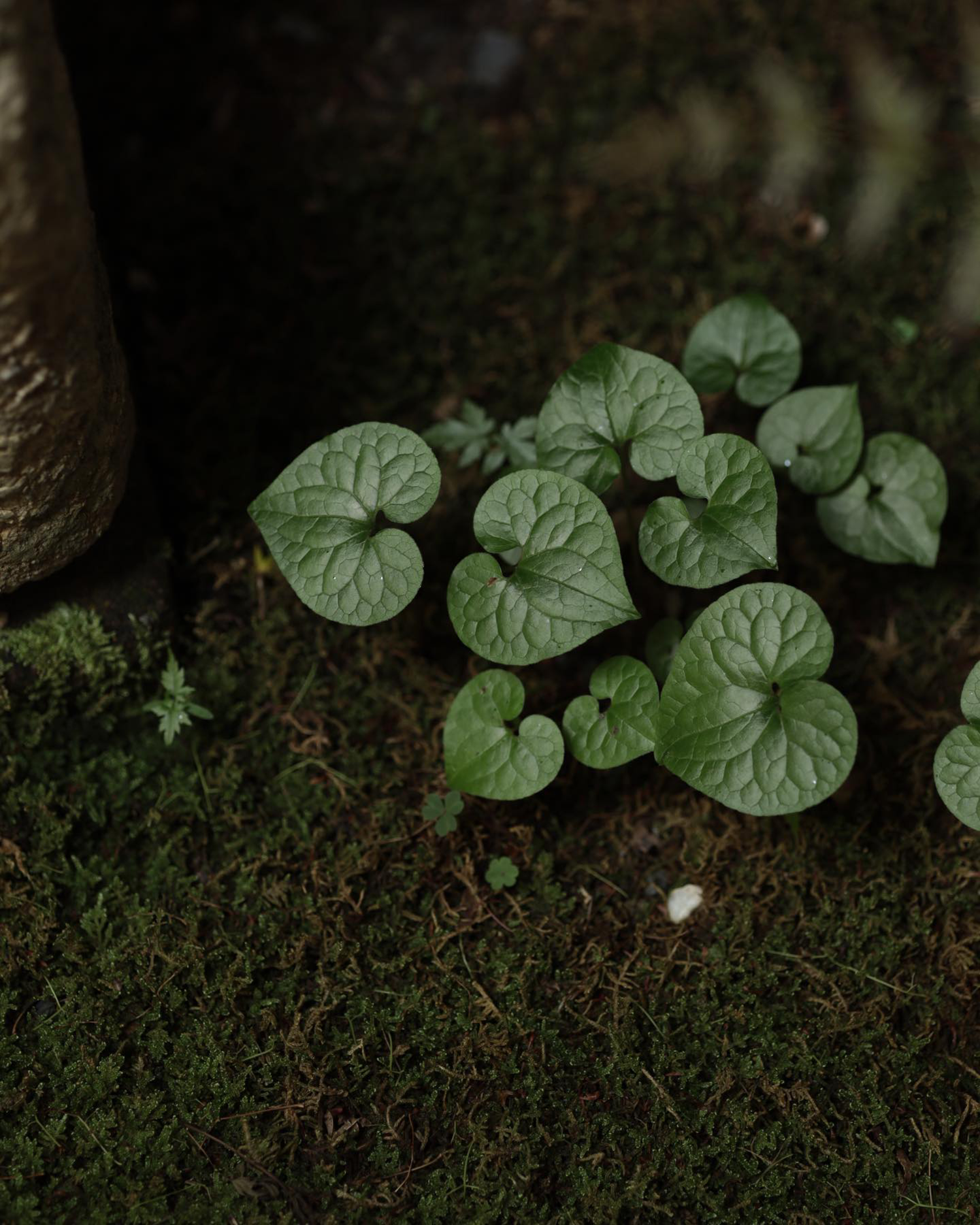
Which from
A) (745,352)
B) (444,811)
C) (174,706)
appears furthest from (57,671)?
(745,352)

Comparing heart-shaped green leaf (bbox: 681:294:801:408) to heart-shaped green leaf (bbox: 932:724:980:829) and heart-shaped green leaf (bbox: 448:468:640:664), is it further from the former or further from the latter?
heart-shaped green leaf (bbox: 932:724:980:829)

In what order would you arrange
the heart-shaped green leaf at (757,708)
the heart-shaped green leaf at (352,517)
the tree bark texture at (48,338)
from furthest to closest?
the heart-shaped green leaf at (352,517)
the heart-shaped green leaf at (757,708)
the tree bark texture at (48,338)

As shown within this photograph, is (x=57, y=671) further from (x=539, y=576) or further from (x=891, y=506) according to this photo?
(x=891, y=506)

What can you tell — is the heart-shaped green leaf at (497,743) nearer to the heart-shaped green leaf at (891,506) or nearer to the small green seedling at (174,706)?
the small green seedling at (174,706)

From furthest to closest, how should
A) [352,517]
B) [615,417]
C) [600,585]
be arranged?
[615,417]
[352,517]
[600,585]

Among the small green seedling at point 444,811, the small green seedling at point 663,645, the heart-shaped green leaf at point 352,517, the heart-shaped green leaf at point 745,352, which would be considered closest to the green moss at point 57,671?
the heart-shaped green leaf at point 352,517

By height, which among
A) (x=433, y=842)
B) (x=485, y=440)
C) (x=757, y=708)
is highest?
(x=485, y=440)

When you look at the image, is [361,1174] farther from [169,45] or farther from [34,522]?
[169,45]
